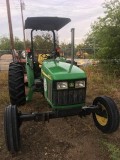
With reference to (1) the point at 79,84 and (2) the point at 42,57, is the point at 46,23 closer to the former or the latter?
(2) the point at 42,57

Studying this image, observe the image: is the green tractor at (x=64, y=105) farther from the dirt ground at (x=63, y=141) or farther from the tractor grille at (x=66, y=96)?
the dirt ground at (x=63, y=141)

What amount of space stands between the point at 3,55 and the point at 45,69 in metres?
16.3

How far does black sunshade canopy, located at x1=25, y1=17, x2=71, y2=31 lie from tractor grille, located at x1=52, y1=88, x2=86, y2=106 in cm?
217

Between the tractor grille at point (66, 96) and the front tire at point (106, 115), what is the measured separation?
2.16 feet

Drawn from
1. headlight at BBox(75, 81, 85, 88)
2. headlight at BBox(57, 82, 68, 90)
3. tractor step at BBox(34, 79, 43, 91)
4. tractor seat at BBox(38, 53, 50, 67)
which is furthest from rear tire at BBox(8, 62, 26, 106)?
headlight at BBox(75, 81, 85, 88)

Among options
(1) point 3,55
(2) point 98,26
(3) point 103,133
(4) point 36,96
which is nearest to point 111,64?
(2) point 98,26

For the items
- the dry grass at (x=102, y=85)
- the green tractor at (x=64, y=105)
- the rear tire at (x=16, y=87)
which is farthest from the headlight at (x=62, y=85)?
the dry grass at (x=102, y=85)

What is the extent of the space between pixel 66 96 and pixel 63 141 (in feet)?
2.92

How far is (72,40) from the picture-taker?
4.42 metres

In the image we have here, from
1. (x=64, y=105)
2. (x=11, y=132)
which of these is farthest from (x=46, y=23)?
(x=11, y=132)

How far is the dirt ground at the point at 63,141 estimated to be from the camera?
442 cm

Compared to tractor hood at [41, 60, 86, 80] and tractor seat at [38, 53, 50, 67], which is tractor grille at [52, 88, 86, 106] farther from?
tractor seat at [38, 53, 50, 67]

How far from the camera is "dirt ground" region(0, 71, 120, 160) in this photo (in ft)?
14.5

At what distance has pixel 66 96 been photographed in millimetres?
4602
